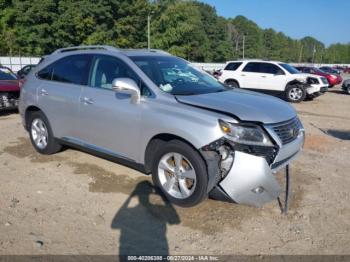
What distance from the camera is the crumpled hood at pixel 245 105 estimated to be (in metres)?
3.93

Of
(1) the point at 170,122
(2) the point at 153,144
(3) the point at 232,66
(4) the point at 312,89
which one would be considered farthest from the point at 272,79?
(1) the point at 170,122

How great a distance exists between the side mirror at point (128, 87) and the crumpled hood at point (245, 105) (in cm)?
53

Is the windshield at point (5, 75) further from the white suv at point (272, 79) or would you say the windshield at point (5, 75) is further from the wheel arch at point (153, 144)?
the white suv at point (272, 79)

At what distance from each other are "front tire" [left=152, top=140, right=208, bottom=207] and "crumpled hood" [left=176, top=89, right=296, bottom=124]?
1.79ft

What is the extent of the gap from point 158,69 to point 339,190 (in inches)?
116

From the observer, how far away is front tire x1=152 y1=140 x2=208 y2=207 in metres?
3.90

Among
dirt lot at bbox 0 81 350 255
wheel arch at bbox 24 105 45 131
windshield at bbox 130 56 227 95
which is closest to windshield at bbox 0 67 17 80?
wheel arch at bbox 24 105 45 131

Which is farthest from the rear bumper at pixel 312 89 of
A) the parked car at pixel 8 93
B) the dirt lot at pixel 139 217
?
the parked car at pixel 8 93

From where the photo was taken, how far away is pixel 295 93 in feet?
53.8

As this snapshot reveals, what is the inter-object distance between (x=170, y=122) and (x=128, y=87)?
693 millimetres

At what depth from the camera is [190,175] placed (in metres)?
4.04

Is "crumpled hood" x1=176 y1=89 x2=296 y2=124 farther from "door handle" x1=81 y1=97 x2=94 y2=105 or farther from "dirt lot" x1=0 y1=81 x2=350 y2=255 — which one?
"door handle" x1=81 y1=97 x2=94 y2=105

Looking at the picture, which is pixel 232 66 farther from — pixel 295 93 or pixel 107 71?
pixel 107 71

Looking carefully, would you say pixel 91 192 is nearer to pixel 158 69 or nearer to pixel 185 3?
pixel 158 69
